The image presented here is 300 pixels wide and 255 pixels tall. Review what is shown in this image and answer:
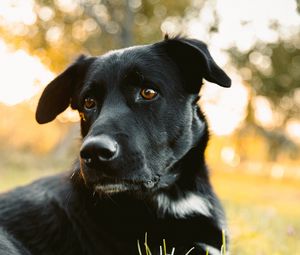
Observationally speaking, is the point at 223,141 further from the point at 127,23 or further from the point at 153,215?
the point at 153,215

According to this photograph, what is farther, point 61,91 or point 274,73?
point 274,73

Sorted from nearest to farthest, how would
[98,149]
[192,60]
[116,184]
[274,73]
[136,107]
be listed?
[98,149], [116,184], [136,107], [192,60], [274,73]

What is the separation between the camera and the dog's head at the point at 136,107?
346 cm

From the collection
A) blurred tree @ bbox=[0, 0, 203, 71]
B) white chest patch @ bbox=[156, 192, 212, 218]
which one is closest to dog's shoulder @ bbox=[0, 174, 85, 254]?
white chest patch @ bbox=[156, 192, 212, 218]

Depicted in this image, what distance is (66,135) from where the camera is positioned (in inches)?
1389

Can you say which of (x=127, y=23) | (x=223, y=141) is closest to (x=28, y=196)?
(x=127, y=23)

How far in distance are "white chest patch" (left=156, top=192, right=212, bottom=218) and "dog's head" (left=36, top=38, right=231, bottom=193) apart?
0.51 ft

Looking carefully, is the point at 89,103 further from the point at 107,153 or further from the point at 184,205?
the point at 184,205

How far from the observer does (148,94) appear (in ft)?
13.0

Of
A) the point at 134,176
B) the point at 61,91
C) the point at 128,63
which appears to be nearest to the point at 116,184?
the point at 134,176

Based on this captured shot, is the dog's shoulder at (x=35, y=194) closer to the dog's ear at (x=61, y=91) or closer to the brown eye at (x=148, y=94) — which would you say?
the dog's ear at (x=61, y=91)

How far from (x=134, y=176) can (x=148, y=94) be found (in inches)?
29.4

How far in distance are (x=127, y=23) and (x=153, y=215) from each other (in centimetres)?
1601

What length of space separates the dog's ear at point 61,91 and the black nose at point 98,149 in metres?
1.21
